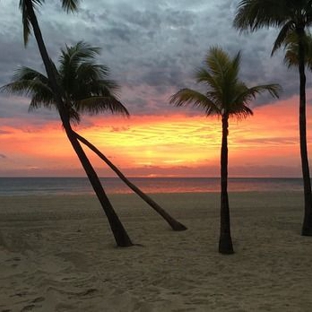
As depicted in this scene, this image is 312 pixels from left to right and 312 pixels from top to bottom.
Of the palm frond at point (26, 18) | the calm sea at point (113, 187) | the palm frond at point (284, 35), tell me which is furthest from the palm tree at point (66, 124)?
the calm sea at point (113, 187)

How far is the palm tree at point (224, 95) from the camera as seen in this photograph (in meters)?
10.4

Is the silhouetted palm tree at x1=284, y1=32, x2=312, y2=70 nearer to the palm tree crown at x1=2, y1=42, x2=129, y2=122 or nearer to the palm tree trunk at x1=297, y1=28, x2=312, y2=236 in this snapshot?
the palm tree trunk at x1=297, y1=28, x2=312, y2=236

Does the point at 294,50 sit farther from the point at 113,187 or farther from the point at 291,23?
the point at 113,187

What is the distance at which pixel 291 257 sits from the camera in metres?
10.2

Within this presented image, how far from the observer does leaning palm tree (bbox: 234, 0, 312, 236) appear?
480 inches

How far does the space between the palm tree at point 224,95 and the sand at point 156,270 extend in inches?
59.0

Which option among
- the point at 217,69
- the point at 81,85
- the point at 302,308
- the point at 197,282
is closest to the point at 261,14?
the point at 217,69

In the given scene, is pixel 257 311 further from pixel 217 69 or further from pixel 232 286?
pixel 217 69

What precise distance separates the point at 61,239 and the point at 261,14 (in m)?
9.20

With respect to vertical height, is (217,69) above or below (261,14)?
below

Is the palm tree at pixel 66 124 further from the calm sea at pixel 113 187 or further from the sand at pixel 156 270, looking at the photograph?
the calm sea at pixel 113 187

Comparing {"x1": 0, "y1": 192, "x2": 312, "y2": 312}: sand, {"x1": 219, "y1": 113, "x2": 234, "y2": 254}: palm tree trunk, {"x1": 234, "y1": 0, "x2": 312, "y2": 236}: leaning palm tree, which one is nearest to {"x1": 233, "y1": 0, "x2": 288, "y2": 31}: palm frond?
{"x1": 234, "y1": 0, "x2": 312, "y2": 236}: leaning palm tree

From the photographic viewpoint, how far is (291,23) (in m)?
12.7

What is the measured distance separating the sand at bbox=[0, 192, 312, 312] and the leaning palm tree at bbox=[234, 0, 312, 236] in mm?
2308
